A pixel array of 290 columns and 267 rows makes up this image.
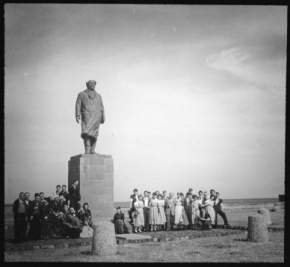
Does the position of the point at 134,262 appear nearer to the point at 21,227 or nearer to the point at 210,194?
the point at 21,227

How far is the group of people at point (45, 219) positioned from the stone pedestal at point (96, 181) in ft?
3.52

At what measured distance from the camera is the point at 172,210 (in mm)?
17594

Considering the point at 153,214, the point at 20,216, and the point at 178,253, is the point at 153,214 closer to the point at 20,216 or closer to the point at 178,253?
the point at 20,216

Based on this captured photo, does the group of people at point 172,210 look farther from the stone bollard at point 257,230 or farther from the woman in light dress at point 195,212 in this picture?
the stone bollard at point 257,230

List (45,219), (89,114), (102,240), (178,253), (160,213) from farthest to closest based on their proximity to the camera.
Answer: (160,213), (89,114), (45,219), (178,253), (102,240)

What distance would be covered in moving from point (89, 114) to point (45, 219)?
4.53 m

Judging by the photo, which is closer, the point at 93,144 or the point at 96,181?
the point at 96,181

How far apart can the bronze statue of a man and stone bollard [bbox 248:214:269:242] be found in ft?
21.9

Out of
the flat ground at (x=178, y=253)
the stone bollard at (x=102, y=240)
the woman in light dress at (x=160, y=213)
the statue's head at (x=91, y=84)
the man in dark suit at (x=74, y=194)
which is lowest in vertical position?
the flat ground at (x=178, y=253)

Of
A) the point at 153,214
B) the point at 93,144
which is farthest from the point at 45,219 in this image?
the point at 153,214

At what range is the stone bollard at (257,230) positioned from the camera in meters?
13.0

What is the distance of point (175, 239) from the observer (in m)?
14.0

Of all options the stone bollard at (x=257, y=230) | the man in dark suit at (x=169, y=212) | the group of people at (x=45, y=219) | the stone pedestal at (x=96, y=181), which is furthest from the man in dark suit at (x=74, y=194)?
the stone bollard at (x=257, y=230)

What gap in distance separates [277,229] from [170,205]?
430 centimetres
